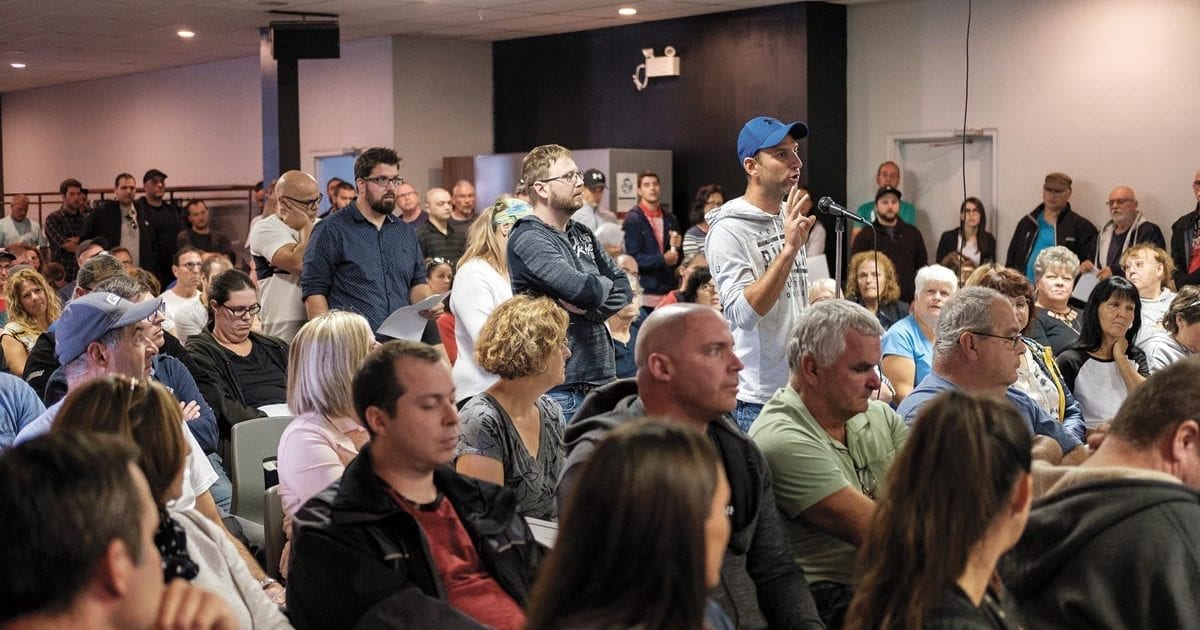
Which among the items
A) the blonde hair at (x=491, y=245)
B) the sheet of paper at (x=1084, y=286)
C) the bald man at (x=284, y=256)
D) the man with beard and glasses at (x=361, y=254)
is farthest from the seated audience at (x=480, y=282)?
the sheet of paper at (x=1084, y=286)

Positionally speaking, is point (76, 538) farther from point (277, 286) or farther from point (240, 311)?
point (277, 286)

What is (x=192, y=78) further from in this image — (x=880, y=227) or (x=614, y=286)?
(x=614, y=286)

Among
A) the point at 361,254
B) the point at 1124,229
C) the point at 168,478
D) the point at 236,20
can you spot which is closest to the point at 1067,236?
the point at 1124,229

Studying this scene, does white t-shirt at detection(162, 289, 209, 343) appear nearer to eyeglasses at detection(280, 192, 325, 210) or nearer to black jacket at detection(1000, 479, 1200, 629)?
eyeglasses at detection(280, 192, 325, 210)

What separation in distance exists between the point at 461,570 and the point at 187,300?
5024 mm

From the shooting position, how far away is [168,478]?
7.54 feet

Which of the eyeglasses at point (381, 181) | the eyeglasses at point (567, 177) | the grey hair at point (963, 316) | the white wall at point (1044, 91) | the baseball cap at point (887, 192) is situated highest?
the white wall at point (1044, 91)

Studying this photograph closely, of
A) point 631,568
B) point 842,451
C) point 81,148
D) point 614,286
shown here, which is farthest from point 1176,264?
point 81,148

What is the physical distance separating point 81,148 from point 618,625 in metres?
17.1

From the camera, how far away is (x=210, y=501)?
3266 millimetres

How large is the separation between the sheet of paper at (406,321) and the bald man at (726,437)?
233 centimetres

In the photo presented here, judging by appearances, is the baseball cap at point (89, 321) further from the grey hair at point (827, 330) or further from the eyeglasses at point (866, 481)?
the eyeglasses at point (866, 481)

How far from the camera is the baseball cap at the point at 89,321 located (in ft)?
11.7

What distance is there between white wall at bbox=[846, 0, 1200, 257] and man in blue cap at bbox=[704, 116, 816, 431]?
6248mm
